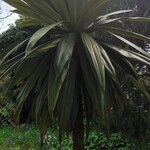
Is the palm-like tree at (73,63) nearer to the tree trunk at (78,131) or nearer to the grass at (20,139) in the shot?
the tree trunk at (78,131)

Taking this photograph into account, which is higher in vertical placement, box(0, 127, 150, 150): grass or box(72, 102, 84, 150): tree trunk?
box(0, 127, 150, 150): grass

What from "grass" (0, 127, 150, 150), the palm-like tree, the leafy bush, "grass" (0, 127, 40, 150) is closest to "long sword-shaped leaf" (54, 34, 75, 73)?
the palm-like tree

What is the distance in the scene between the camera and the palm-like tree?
18.8ft

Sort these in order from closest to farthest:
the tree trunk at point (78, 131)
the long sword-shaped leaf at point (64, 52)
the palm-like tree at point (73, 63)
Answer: the long sword-shaped leaf at point (64, 52) < the palm-like tree at point (73, 63) < the tree trunk at point (78, 131)

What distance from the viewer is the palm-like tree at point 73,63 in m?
5.73

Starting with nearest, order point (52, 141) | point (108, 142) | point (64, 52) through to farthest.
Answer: point (64, 52)
point (108, 142)
point (52, 141)

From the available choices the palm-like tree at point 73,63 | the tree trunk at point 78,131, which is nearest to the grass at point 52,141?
the tree trunk at point 78,131

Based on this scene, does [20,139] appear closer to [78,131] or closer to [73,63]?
[78,131]

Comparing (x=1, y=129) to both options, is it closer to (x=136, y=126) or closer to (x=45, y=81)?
(x=136, y=126)

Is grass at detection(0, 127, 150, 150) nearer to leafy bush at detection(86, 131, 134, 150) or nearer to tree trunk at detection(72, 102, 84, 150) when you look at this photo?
leafy bush at detection(86, 131, 134, 150)

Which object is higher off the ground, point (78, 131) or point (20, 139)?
point (20, 139)

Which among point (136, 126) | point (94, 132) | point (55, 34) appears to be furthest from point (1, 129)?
point (55, 34)

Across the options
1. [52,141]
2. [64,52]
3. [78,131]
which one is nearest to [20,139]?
[52,141]

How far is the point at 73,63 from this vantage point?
6.07 meters
